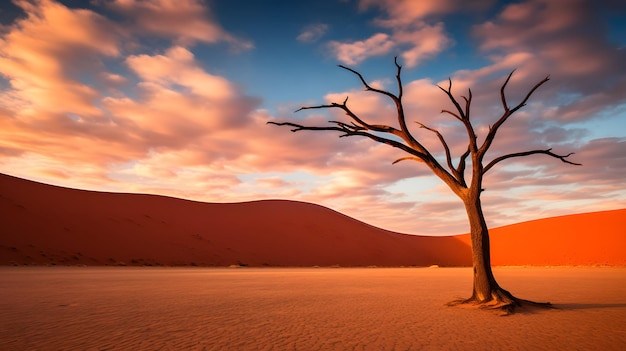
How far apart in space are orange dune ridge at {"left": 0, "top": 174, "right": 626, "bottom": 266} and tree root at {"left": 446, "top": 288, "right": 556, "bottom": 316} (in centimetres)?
3163

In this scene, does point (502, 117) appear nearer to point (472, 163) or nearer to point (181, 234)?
point (472, 163)

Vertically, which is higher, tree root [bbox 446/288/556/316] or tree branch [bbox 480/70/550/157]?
tree branch [bbox 480/70/550/157]

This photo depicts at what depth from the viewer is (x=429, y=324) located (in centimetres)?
625

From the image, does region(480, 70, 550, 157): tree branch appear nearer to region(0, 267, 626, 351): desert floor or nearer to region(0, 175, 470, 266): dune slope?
region(0, 267, 626, 351): desert floor

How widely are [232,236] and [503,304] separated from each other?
4364cm

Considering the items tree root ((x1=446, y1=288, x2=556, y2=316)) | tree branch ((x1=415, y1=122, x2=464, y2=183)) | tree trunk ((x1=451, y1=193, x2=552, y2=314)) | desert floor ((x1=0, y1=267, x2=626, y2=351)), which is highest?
tree branch ((x1=415, y1=122, x2=464, y2=183))

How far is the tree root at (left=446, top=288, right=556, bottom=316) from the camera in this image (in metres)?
7.47

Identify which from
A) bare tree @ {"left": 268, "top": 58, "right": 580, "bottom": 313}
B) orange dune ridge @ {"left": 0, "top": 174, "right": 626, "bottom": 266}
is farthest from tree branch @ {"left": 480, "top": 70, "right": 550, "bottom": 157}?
orange dune ridge @ {"left": 0, "top": 174, "right": 626, "bottom": 266}

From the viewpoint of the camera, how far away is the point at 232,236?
4853 centimetres

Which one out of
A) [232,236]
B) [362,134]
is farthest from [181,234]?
[362,134]

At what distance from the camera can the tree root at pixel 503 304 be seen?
747 cm

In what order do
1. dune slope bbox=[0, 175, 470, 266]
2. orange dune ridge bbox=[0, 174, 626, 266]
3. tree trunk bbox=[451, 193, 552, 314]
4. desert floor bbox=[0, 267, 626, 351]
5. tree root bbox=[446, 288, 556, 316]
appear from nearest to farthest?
desert floor bbox=[0, 267, 626, 351] → tree root bbox=[446, 288, 556, 316] → tree trunk bbox=[451, 193, 552, 314] → dune slope bbox=[0, 175, 470, 266] → orange dune ridge bbox=[0, 174, 626, 266]

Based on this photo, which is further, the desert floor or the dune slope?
the dune slope

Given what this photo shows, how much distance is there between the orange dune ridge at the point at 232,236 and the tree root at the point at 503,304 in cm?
3163
